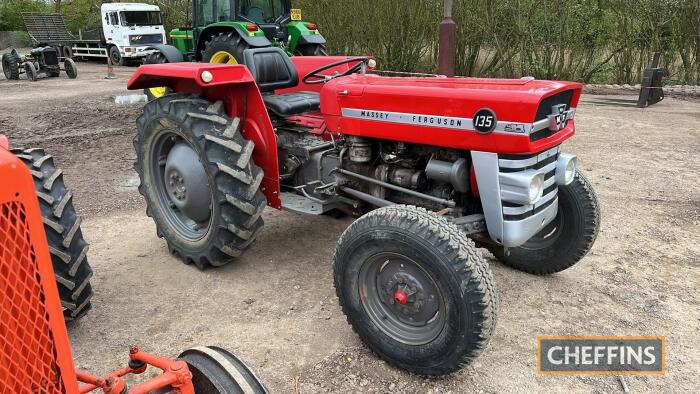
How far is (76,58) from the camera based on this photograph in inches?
803

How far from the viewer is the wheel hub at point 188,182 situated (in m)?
3.38

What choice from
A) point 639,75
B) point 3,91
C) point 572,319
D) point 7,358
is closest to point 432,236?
point 572,319

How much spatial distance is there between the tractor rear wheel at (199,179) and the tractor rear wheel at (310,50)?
222 inches

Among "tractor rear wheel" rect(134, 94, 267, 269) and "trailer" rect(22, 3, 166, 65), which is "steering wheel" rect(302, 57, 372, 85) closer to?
"tractor rear wheel" rect(134, 94, 267, 269)

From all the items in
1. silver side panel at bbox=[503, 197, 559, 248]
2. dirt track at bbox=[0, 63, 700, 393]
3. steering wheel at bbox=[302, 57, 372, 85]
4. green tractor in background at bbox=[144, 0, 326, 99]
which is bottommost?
dirt track at bbox=[0, 63, 700, 393]

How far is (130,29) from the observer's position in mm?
16875

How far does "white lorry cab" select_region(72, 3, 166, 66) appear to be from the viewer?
16828 millimetres

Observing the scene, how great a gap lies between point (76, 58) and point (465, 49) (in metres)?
16.0

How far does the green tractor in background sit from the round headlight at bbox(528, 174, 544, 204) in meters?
5.48

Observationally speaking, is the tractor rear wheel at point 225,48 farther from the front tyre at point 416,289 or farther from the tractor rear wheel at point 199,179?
the front tyre at point 416,289

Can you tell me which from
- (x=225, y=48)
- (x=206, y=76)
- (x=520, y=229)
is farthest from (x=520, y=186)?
(x=225, y=48)

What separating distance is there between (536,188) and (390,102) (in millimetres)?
840

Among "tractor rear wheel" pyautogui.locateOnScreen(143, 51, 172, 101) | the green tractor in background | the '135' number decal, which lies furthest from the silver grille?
"tractor rear wheel" pyautogui.locateOnScreen(143, 51, 172, 101)

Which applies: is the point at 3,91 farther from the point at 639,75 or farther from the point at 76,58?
the point at 639,75
